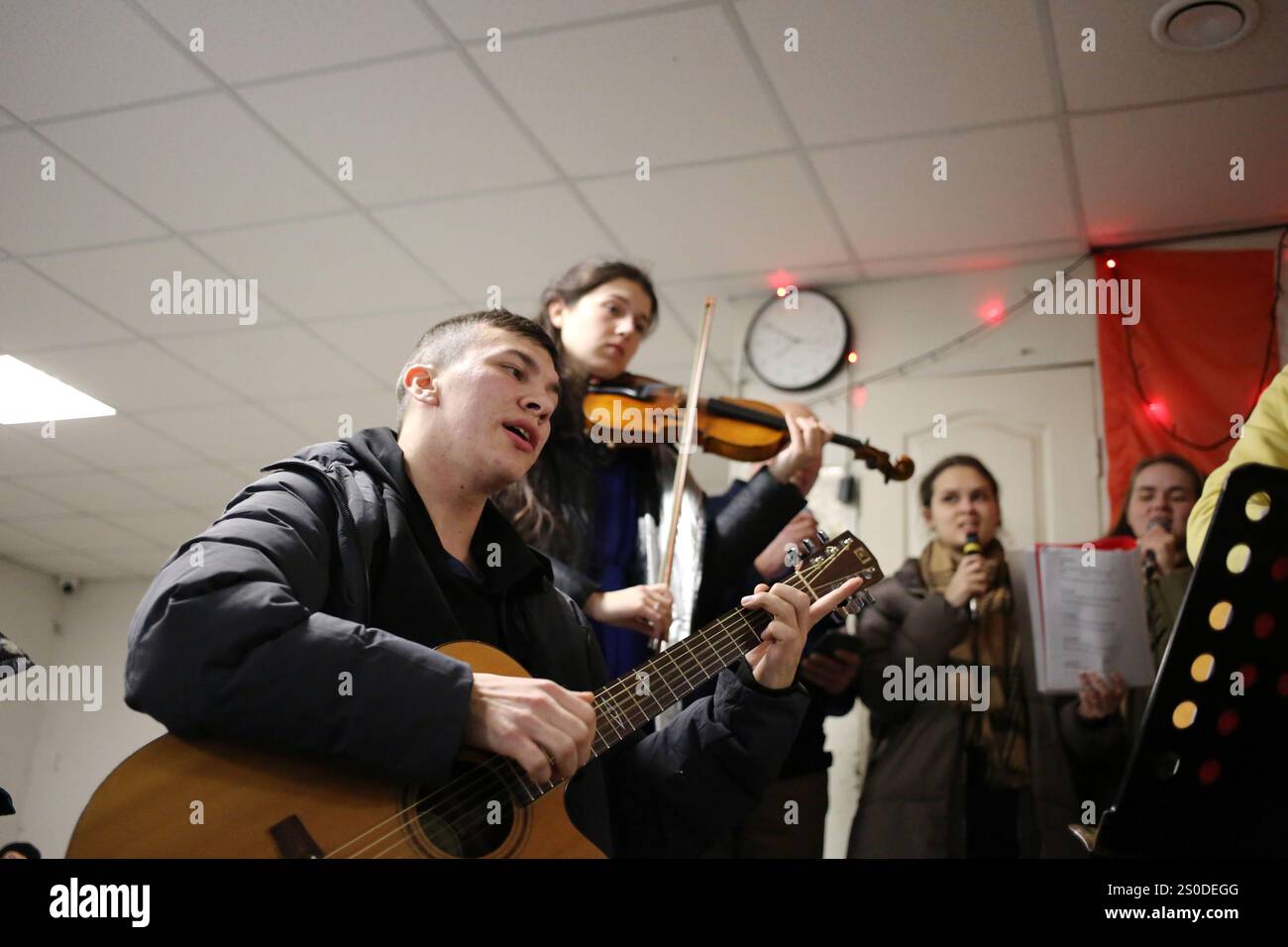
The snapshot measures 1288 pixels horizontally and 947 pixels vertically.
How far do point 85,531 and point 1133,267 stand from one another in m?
4.77

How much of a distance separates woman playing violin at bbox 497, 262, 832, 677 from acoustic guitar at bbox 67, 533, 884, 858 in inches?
28.1

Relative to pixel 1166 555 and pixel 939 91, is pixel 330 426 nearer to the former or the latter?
pixel 939 91

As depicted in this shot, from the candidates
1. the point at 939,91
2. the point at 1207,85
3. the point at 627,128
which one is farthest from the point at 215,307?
the point at 1207,85

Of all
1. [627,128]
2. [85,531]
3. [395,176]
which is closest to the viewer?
[627,128]

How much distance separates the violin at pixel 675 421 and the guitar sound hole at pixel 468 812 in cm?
111

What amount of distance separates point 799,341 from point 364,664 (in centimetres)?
293

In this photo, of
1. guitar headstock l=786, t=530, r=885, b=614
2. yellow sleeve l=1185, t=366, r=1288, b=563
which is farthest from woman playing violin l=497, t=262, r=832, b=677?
yellow sleeve l=1185, t=366, r=1288, b=563

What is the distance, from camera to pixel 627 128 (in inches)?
122

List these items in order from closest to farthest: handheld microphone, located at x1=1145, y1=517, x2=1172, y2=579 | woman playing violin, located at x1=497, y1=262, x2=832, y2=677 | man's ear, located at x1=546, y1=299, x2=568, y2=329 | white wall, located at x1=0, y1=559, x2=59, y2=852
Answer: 1. woman playing violin, located at x1=497, y1=262, x2=832, y2=677
2. man's ear, located at x1=546, y1=299, x2=568, y2=329
3. handheld microphone, located at x1=1145, y1=517, x2=1172, y2=579
4. white wall, located at x1=0, y1=559, x2=59, y2=852

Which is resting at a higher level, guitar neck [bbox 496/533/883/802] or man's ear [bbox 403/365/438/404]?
man's ear [bbox 403/365/438/404]

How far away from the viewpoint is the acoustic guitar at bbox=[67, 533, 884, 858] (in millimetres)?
1042

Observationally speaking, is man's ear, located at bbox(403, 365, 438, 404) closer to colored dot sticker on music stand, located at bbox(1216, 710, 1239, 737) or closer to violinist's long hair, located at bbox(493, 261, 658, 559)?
violinist's long hair, located at bbox(493, 261, 658, 559)

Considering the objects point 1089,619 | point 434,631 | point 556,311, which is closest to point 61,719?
point 556,311

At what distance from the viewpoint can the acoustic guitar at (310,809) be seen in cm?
104
